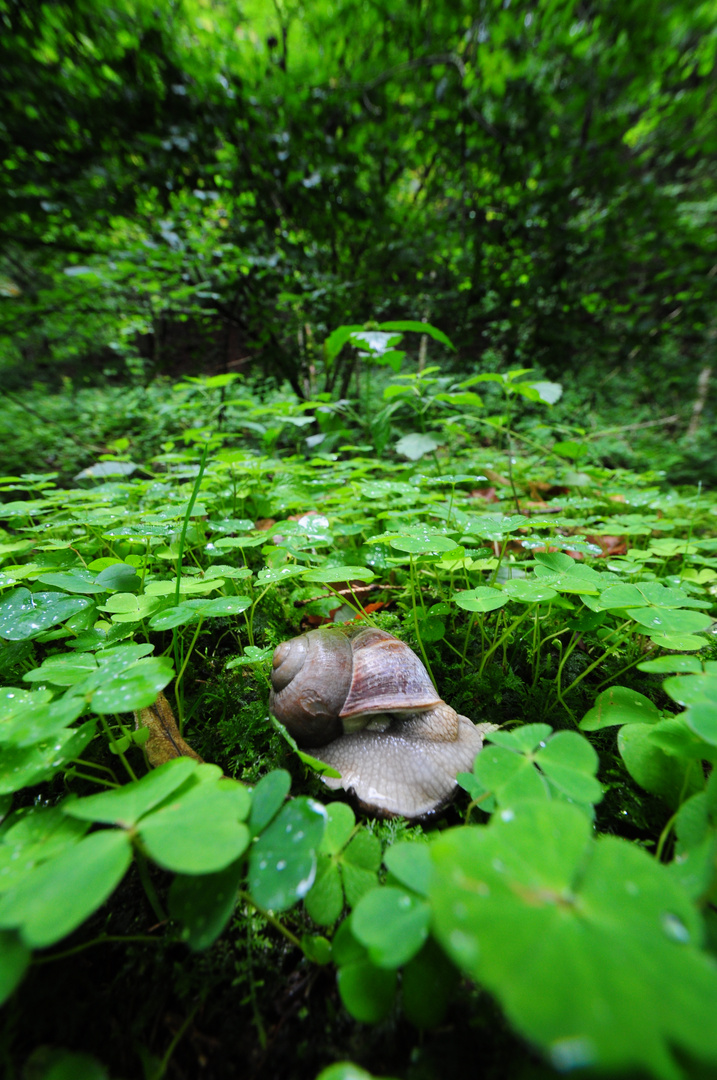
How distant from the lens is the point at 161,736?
109cm

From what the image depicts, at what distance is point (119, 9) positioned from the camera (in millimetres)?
3771

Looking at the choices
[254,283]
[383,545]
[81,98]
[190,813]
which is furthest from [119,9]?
[190,813]

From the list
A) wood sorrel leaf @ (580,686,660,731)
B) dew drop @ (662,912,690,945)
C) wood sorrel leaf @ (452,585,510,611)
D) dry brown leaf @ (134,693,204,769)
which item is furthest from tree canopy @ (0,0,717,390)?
dew drop @ (662,912,690,945)

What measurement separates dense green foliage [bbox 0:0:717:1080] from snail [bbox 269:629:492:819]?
3.4 inches

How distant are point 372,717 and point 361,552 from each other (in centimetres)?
73

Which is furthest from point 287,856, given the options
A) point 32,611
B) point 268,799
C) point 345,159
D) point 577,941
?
point 345,159

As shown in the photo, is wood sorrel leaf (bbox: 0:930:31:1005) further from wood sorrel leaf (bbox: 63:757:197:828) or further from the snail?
the snail

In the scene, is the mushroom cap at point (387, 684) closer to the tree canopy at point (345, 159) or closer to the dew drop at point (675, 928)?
the dew drop at point (675, 928)

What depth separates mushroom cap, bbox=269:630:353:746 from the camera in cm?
117

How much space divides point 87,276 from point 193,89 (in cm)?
209

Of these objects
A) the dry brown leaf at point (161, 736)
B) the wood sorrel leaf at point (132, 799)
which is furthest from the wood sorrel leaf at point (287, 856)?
the dry brown leaf at point (161, 736)

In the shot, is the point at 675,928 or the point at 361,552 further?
the point at 361,552

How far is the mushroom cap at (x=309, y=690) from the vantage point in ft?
3.83

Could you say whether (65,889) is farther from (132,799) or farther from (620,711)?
(620,711)
